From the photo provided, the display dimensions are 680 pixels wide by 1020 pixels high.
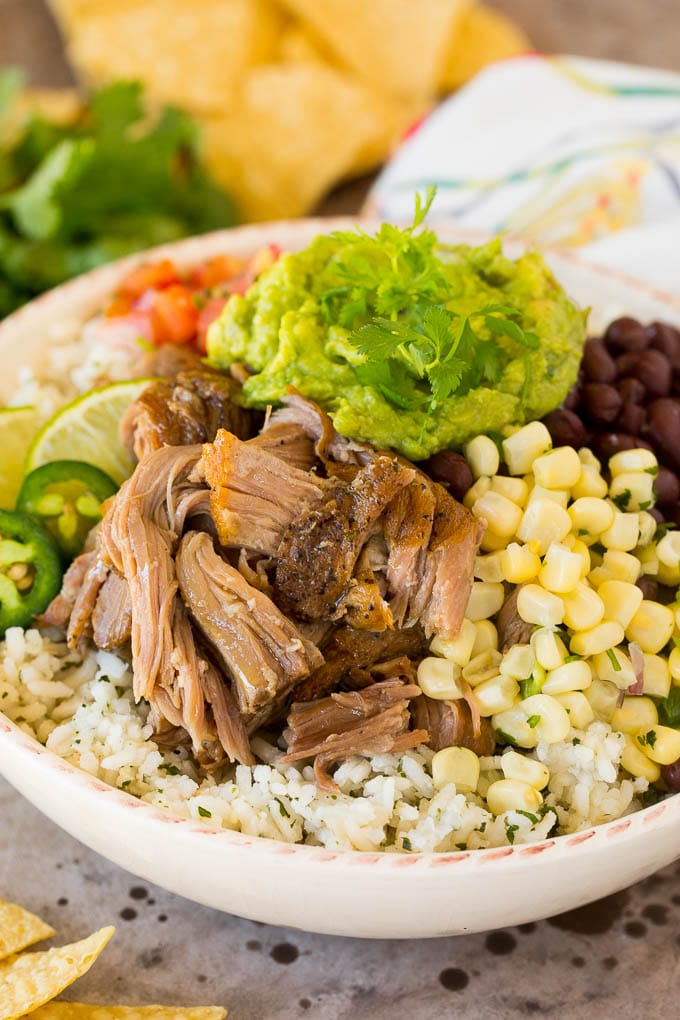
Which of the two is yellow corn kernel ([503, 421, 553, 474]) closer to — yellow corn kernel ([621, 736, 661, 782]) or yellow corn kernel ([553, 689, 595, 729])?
yellow corn kernel ([553, 689, 595, 729])

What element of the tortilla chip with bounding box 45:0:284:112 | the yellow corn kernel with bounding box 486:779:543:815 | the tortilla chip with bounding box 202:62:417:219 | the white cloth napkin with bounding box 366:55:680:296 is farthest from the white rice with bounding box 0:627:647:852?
the tortilla chip with bounding box 45:0:284:112

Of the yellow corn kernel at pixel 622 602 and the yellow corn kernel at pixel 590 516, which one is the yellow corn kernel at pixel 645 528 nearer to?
the yellow corn kernel at pixel 590 516

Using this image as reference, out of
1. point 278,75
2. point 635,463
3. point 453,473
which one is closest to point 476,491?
point 453,473

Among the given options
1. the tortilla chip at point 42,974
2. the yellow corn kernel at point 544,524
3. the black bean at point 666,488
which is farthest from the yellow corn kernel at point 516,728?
the tortilla chip at point 42,974

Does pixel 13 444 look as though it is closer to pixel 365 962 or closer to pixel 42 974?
pixel 42 974

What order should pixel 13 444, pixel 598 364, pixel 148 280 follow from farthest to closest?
pixel 148 280 < pixel 13 444 < pixel 598 364

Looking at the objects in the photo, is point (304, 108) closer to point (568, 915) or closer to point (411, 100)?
point (411, 100)
